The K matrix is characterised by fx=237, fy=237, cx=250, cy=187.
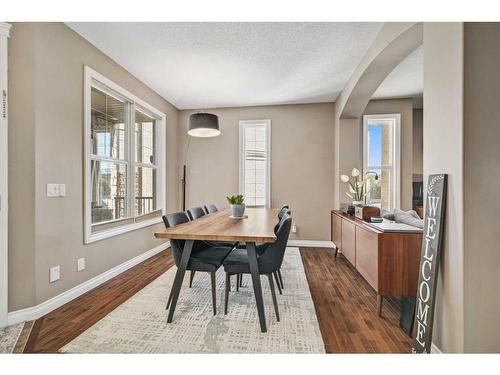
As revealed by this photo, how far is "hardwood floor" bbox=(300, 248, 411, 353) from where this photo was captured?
5.51 ft

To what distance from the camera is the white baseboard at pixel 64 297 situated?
6.41ft

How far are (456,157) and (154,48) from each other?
118 inches

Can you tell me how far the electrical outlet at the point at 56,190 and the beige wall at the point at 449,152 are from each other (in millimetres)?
3068

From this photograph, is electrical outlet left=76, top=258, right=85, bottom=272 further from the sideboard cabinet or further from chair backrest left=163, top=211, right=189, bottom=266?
the sideboard cabinet

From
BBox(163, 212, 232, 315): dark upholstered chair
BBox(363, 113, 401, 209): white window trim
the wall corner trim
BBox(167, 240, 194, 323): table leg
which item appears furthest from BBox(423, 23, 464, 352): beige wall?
the wall corner trim

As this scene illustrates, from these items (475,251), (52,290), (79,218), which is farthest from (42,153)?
(475,251)

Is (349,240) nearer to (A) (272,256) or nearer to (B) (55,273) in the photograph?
(A) (272,256)

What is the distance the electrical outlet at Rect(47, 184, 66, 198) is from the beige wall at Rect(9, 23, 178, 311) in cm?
4

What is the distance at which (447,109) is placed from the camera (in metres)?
1.42

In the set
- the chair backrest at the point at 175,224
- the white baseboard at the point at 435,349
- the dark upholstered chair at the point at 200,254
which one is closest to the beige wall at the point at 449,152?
the white baseboard at the point at 435,349

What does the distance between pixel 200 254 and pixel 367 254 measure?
164 centimetres

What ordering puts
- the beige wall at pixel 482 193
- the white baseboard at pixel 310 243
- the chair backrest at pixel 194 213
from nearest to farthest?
1. the beige wall at pixel 482 193
2. the chair backrest at pixel 194 213
3. the white baseboard at pixel 310 243

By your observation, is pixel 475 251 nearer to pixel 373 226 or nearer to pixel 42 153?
pixel 373 226

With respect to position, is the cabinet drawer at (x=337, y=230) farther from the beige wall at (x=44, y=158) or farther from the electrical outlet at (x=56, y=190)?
the electrical outlet at (x=56, y=190)
